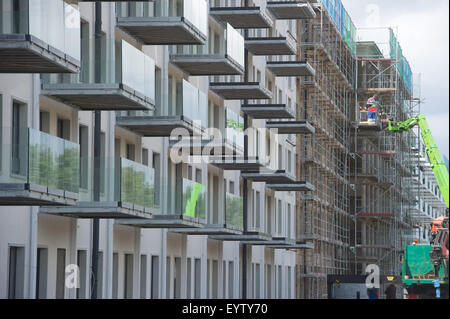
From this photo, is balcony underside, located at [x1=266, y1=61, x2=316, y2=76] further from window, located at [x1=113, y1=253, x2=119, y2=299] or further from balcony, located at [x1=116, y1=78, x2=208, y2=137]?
window, located at [x1=113, y1=253, x2=119, y2=299]

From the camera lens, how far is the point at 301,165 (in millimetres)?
48469

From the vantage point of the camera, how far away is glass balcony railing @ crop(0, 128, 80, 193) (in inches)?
644

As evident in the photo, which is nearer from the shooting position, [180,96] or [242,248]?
[180,96]

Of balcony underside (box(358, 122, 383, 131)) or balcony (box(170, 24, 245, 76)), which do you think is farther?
balcony underside (box(358, 122, 383, 131))

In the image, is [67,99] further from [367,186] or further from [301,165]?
[367,186]

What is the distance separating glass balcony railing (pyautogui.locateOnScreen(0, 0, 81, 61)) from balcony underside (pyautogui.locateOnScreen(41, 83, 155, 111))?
171 cm

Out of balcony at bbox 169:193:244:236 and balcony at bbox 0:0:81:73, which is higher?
balcony at bbox 0:0:81:73

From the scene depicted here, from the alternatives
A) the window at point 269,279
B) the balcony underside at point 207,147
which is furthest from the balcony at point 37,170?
the window at point 269,279

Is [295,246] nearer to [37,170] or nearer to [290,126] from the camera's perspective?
[290,126]

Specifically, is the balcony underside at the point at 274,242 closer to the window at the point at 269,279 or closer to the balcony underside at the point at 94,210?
the window at the point at 269,279

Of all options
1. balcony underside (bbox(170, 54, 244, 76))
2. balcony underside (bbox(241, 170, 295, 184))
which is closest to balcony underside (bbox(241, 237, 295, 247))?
balcony underside (bbox(241, 170, 295, 184))

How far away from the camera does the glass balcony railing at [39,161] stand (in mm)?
16359

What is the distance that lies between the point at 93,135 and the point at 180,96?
3.56 metres
